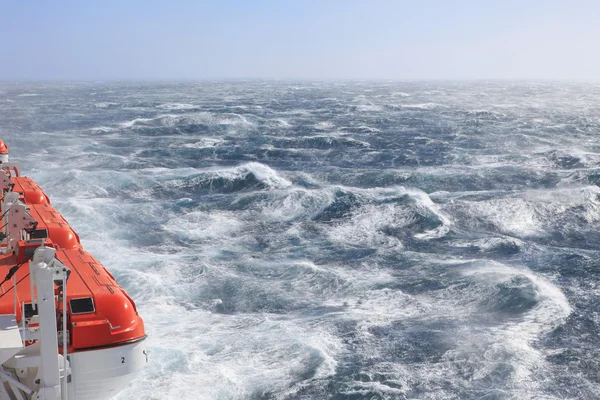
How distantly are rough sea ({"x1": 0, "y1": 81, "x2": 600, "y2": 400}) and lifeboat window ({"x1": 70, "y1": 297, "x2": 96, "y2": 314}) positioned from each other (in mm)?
5500

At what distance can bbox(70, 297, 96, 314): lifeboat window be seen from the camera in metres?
12.9

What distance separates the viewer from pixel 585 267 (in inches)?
1132

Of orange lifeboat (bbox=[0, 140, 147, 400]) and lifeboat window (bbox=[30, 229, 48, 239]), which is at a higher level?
lifeboat window (bbox=[30, 229, 48, 239])

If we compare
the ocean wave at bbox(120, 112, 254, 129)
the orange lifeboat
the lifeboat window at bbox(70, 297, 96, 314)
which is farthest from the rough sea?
the ocean wave at bbox(120, 112, 254, 129)

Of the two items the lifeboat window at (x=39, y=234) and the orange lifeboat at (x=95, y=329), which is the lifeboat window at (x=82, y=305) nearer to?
the orange lifeboat at (x=95, y=329)

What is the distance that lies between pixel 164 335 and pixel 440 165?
39692 millimetres

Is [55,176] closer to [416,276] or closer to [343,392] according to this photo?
[416,276]

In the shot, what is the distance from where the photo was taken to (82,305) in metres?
13.1

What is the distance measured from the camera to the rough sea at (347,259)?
19.3 meters

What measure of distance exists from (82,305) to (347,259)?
18689 millimetres

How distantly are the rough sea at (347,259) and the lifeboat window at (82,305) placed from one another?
550 cm

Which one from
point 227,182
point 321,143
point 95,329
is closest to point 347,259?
point 95,329

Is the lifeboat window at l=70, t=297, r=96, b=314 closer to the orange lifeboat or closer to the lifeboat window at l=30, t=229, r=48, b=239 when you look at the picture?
the orange lifeboat

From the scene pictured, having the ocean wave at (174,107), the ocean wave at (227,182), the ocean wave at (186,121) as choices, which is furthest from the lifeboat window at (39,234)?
the ocean wave at (174,107)
